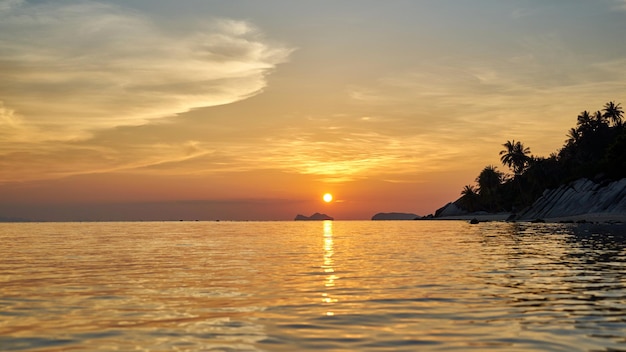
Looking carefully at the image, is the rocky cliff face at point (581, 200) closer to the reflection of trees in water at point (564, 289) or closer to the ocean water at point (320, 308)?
the reflection of trees in water at point (564, 289)

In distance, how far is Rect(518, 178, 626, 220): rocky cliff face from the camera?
113375 mm

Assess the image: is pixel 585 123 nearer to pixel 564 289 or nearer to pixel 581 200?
pixel 581 200

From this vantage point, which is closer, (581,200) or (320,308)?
(320,308)

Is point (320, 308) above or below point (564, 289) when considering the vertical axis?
above

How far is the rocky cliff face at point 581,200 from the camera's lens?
372 feet

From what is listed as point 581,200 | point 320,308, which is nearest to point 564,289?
point 320,308

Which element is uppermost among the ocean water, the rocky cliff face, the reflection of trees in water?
the rocky cliff face

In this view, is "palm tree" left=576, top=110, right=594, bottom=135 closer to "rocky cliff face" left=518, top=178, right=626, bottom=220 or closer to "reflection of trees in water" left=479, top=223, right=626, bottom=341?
"rocky cliff face" left=518, top=178, right=626, bottom=220

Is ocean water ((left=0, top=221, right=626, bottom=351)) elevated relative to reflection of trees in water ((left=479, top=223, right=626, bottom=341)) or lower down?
elevated

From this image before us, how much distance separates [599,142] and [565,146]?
492 inches

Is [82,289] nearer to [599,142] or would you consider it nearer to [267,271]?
[267,271]

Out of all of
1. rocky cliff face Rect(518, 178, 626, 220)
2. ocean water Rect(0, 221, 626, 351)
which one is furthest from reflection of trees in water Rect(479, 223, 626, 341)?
rocky cliff face Rect(518, 178, 626, 220)

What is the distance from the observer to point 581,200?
416ft

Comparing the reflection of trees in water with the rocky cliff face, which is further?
the rocky cliff face
